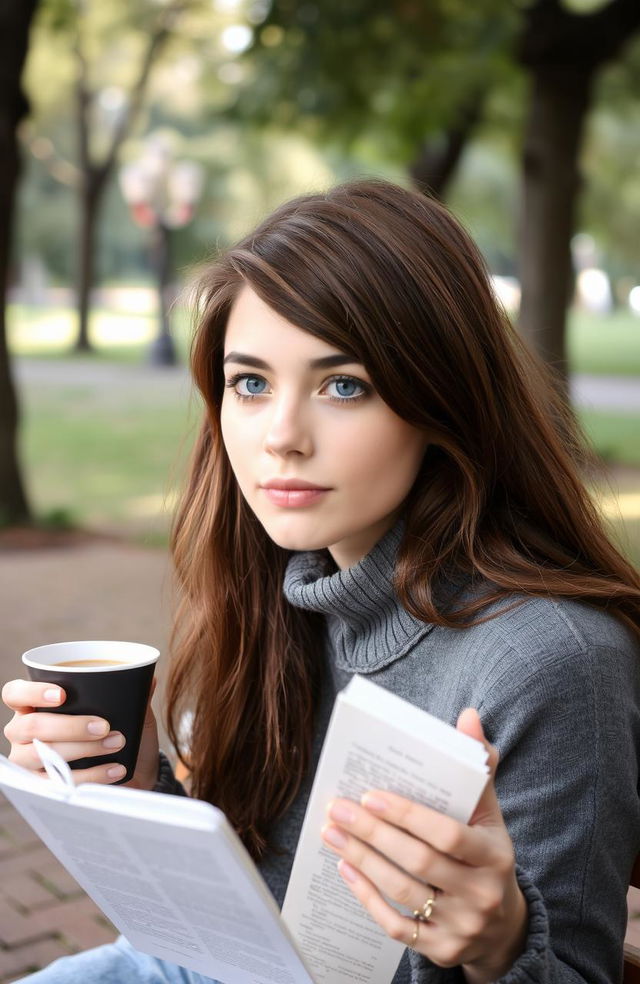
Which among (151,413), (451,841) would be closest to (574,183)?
(151,413)

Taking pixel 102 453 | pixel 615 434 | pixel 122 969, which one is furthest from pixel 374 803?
pixel 615 434

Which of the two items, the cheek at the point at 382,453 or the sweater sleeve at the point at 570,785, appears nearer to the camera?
the sweater sleeve at the point at 570,785

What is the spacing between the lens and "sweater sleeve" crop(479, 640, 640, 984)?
144cm

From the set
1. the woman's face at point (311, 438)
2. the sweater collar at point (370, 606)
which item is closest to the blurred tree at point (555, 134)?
the sweater collar at point (370, 606)

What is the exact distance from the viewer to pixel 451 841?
1109 mm

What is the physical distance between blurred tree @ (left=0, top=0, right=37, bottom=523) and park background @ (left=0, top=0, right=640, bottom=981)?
15 millimetres

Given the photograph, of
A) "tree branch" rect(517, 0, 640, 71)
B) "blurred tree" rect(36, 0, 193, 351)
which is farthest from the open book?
"blurred tree" rect(36, 0, 193, 351)

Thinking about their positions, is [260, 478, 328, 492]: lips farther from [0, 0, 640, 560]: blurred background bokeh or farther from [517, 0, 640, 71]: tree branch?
[517, 0, 640, 71]: tree branch

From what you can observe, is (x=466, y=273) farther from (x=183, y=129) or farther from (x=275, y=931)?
(x=183, y=129)

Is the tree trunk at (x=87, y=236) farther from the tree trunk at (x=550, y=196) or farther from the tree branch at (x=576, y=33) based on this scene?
the tree branch at (x=576, y=33)

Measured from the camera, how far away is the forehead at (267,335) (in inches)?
65.5

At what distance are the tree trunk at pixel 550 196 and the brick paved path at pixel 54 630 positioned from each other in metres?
3.77

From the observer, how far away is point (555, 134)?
991 cm

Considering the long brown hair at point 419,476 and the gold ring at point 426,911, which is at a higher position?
the long brown hair at point 419,476
